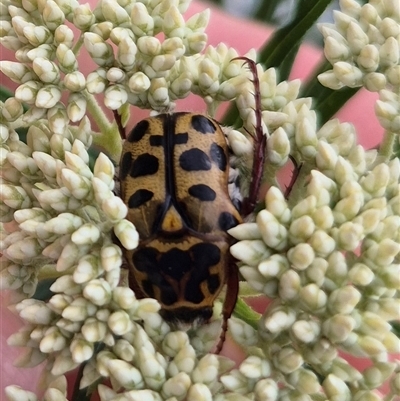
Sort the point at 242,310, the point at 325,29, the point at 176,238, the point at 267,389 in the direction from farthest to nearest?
the point at 242,310 → the point at 325,29 → the point at 176,238 → the point at 267,389

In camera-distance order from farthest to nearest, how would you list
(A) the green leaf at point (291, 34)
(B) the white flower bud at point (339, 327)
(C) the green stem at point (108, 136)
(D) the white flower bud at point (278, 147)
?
(A) the green leaf at point (291, 34) < (C) the green stem at point (108, 136) < (D) the white flower bud at point (278, 147) < (B) the white flower bud at point (339, 327)

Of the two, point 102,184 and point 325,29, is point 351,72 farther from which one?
point 102,184

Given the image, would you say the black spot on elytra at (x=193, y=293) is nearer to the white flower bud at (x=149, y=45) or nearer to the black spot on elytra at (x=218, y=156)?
the black spot on elytra at (x=218, y=156)

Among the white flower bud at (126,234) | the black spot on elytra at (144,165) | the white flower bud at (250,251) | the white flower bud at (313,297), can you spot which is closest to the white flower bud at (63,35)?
the black spot on elytra at (144,165)

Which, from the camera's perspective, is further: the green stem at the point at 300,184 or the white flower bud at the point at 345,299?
the green stem at the point at 300,184

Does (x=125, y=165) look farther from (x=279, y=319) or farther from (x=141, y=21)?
(x=279, y=319)

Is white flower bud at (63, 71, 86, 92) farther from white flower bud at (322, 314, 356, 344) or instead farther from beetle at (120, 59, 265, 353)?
white flower bud at (322, 314, 356, 344)

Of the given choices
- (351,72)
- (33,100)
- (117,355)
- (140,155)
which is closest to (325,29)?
(351,72)
